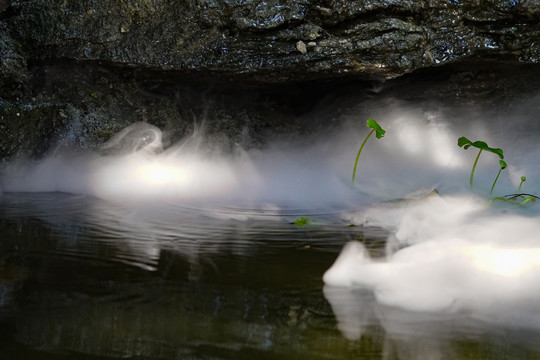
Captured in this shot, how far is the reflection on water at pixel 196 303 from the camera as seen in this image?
69.0 inches

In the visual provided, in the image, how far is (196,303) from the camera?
2.03 metres

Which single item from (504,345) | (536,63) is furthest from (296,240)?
(536,63)

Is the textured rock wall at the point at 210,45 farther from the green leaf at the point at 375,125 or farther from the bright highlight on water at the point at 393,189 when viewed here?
the green leaf at the point at 375,125

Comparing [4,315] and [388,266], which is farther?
[388,266]

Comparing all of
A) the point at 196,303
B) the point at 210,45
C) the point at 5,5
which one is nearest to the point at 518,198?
the point at 210,45

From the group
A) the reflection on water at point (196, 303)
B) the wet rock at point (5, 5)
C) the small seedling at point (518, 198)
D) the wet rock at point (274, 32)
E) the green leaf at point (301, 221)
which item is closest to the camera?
the reflection on water at point (196, 303)

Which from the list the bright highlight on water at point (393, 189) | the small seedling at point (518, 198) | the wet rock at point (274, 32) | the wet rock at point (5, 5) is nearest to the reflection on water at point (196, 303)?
the bright highlight on water at point (393, 189)

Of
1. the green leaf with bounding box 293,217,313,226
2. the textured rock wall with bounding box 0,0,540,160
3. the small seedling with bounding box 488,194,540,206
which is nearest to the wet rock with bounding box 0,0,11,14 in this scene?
the textured rock wall with bounding box 0,0,540,160

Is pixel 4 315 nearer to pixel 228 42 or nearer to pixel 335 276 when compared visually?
pixel 335 276

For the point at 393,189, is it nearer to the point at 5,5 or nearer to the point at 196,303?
the point at 196,303

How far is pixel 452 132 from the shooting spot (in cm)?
454

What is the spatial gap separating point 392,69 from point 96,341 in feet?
9.65

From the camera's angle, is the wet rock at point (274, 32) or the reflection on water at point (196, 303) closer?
the reflection on water at point (196, 303)

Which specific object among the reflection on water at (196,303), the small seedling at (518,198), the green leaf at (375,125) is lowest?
the reflection on water at (196,303)
